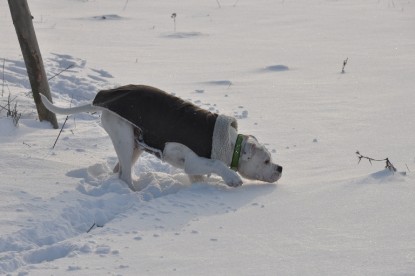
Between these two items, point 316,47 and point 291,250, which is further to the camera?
point 316,47

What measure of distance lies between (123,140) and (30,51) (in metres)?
1.34

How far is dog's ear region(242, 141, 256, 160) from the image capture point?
15.9ft

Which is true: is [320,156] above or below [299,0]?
below

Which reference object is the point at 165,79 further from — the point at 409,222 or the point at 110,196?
the point at 409,222

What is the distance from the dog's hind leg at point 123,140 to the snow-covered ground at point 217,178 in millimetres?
94

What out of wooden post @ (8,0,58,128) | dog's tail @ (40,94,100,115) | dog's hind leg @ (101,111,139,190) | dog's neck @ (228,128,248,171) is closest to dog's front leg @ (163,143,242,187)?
dog's neck @ (228,128,248,171)

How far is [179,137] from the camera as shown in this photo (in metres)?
4.73

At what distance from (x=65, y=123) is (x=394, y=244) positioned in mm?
3175

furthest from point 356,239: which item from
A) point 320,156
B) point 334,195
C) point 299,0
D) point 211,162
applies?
point 299,0

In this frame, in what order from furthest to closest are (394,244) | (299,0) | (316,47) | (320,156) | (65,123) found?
1. (299,0)
2. (316,47)
3. (65,123)
4. (320,156)
5. (394,244)

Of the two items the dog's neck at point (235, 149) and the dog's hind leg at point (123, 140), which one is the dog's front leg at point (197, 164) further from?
the dog's hind leg at point (123, 140)

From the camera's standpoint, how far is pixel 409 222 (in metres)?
3.77

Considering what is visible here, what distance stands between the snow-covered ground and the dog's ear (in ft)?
0.59

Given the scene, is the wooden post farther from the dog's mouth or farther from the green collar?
the dog's mouth
